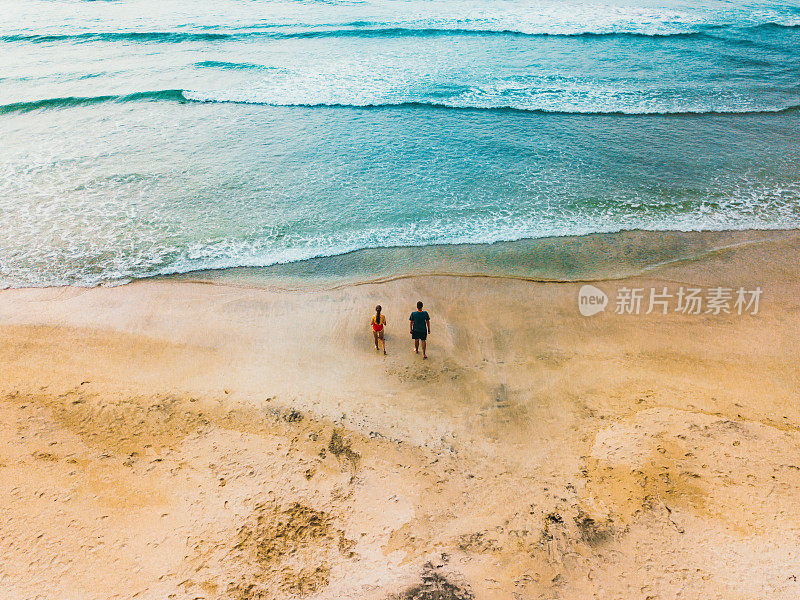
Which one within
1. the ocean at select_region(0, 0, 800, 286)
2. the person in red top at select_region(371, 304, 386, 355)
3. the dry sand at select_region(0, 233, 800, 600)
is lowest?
the dry sand at select_region(0, 233, 800, 600)

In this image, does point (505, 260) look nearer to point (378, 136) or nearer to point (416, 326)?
point (416, 326)

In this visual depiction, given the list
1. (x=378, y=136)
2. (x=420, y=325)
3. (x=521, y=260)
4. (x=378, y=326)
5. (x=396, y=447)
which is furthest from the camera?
(x=378, y=136)

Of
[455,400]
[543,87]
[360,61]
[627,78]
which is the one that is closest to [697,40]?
[627,78]

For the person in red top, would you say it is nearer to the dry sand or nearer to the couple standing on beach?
the couple standing on beach

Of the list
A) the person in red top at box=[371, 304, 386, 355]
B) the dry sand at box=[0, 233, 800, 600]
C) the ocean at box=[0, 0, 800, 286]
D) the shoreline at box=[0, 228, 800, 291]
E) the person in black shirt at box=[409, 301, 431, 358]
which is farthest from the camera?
the ocean at box=[0, 0, 800, 286]

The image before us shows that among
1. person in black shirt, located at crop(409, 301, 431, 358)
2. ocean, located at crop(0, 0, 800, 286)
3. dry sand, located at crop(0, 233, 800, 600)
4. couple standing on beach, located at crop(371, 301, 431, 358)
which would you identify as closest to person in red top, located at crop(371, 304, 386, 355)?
couple standing on beach, located at crop(371, 301, 431, 358)

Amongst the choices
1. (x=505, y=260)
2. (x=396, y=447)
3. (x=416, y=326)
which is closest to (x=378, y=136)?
(x=505, y=260)

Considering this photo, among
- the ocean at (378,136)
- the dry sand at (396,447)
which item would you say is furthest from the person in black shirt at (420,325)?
the ocean at (378,136)

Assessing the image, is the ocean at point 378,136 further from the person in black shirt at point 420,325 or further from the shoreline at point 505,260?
the person in black shirt at point 420,325
